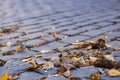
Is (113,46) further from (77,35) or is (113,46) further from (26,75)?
(26,75)

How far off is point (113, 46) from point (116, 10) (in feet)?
9.85

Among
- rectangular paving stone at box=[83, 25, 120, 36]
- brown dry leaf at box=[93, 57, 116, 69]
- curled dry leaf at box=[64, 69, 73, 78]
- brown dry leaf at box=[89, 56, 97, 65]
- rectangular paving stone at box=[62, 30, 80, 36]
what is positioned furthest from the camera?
rectangular paving stone at box=[62, 30, 80, 36]

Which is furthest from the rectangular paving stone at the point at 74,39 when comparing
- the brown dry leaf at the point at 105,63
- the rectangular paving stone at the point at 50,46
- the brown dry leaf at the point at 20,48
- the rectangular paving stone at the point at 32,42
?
the brown dry leaf at the point at 105,63

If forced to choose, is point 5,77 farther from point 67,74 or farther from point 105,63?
point 105,63

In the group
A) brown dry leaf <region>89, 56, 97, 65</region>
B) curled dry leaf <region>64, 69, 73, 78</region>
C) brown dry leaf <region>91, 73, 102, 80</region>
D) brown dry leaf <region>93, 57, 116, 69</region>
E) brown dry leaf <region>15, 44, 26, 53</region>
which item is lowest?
brown dry leaf <region>91, 73, 102, 80</region>

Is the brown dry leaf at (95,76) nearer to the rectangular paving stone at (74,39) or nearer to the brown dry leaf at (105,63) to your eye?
the brown dry leaf at (105,63)

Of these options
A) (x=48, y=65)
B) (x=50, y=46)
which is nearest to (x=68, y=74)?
(x=48, y=65)

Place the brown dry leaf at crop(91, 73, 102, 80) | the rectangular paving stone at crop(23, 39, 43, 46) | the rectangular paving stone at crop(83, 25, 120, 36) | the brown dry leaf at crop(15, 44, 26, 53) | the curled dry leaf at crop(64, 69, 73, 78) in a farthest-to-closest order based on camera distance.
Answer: the rectangular paving stone at crop(83, 25, 120, 36), the rectangular paving stone at crop(23, 39, 43, 46), the brown dry leaf at crop(15, 44, 26, 53), the curled dry leaf at crop(64, 69, 73, 78), the brown dry leaf at crop(91, 73, 102, 80)

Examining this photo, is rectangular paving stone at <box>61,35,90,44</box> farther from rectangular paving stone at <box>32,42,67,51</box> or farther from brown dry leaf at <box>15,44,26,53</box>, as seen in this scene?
brown dry leaf at <box>15,44,26,53</box>

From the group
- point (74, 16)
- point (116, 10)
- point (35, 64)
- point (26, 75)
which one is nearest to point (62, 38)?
point (35, 64)

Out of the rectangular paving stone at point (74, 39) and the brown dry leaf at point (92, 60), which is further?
the rectangular paving stone at point (74, 39)

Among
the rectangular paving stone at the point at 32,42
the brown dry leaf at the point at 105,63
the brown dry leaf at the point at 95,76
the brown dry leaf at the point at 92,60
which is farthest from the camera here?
the rectangular paving stone at the point at 32,42

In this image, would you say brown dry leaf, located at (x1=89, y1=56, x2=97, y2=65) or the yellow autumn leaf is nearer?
the yellow autumn leaf

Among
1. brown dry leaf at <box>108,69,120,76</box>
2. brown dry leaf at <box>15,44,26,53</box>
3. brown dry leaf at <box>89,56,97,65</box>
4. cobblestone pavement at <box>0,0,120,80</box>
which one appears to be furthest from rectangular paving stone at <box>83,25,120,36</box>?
brown dry leaf at <box>108,69,120,76</box>
